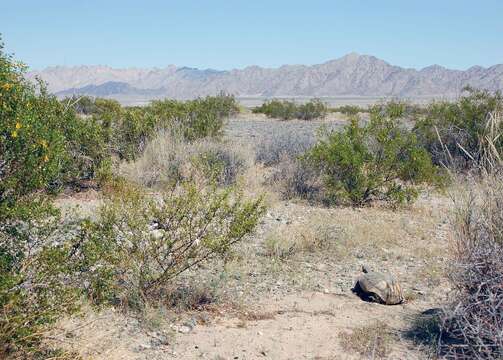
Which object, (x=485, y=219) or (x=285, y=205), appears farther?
(x=285, y=205)

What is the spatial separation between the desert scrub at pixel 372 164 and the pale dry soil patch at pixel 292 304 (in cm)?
133

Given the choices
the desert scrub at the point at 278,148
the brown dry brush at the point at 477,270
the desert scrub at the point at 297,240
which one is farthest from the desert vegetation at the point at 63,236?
the desert scrub at the point at 278,148

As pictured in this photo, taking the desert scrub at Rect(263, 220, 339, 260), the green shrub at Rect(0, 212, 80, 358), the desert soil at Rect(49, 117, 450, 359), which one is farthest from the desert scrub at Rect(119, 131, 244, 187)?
the green shrub at Rect(0, 212, 80, 358)

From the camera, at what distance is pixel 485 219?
17.0ft

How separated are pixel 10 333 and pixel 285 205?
725 centimetres

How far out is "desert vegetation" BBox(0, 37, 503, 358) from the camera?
453cm

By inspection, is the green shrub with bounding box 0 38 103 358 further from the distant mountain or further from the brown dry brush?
the distant mountain

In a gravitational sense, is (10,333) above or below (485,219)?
below

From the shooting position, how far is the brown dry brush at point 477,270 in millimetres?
4695

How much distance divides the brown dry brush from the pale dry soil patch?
388mm

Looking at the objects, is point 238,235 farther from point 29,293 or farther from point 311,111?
point 311,111

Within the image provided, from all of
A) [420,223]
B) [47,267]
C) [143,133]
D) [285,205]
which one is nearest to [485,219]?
[47,267]

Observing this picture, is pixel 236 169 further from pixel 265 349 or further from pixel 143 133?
pixel 265 349

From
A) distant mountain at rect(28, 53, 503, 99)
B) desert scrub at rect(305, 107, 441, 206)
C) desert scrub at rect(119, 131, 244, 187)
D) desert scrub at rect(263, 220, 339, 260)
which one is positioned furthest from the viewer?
distant mountain at rect(28, 53, 503, 99)
